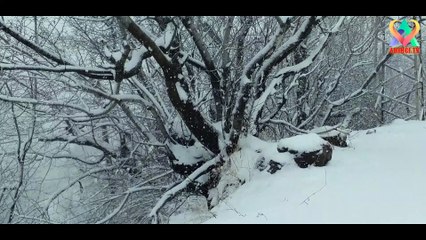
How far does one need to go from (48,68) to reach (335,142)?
4.49 metres

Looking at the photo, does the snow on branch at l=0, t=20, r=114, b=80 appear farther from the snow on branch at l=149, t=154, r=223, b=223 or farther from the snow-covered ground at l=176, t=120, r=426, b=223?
the snow-covered ground at l=176, t=120, r=426, b=223

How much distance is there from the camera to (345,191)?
4336 mm

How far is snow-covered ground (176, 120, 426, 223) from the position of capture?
3.68 meters

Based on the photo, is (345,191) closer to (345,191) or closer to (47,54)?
(345,191)

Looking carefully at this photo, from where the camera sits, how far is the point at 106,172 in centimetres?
902

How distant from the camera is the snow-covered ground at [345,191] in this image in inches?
145

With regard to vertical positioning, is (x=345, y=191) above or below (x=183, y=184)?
below

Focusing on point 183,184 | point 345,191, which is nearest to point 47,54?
point 183,184

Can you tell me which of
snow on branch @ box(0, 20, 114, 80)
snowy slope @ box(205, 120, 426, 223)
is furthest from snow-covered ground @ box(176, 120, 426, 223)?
snow on branch @ box(0, 20, 114, 80)

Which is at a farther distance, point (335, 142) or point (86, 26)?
point (86, 26)

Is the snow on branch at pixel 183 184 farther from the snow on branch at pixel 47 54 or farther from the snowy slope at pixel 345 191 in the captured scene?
the snow on branch at pixel 47 54

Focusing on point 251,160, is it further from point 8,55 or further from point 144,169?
point 8,55

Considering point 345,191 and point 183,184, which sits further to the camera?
point 183,184
